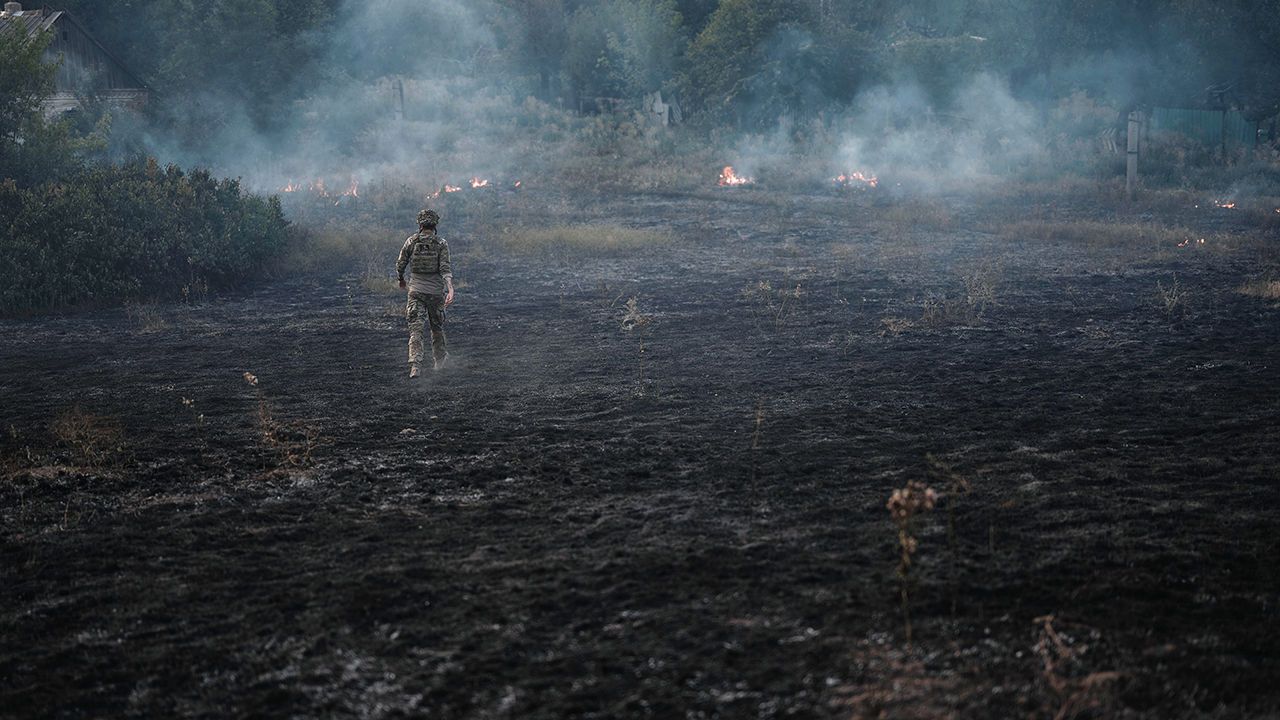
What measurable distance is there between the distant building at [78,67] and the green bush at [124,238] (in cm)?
1412

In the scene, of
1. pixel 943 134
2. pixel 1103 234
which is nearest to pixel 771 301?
pixel 1103 234

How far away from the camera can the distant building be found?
30922mm

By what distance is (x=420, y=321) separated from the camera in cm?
1222

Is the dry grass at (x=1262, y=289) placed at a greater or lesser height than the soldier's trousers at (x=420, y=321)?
lesser

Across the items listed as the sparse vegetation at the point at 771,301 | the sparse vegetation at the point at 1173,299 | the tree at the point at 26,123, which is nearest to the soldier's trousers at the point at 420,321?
the sparse vegetation at the point at 771,301

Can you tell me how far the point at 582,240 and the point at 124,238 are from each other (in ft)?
29.4

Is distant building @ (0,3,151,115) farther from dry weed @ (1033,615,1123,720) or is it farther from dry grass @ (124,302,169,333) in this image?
dry weed @ (1033,615,1123,720)

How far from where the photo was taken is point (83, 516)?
7.52 metres

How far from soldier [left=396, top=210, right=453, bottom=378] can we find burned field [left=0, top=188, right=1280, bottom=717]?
1.85 feet

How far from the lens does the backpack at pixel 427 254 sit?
11922mm

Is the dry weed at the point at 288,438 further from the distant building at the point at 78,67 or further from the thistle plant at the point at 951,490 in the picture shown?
the distant building at the point at 78,67

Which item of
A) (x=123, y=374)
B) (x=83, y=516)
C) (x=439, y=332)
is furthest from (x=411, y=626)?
(x=123, y=374)

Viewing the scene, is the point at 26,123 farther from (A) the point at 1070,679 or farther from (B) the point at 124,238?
(A) the point at 1070,679

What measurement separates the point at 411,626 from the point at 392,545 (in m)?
1.28
